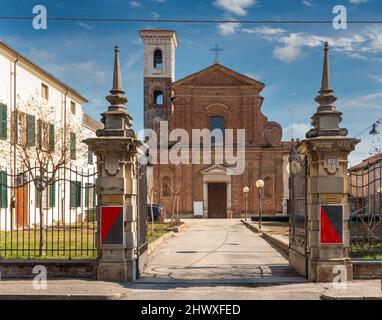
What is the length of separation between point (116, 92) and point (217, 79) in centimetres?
3406

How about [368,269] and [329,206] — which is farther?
[368,269]

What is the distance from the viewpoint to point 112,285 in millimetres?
10289

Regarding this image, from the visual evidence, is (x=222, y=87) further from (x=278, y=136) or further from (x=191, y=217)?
(x=191, y=217)

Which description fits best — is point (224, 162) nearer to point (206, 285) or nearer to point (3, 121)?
point (3, 121)

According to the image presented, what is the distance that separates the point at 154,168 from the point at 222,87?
364 inches

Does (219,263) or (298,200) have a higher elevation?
(298,200)

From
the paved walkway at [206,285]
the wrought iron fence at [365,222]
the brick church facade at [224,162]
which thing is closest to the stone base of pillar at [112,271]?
the paved walkway at [206,285]

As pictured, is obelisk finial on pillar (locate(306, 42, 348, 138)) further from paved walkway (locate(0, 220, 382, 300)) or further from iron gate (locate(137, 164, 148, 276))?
iron gate (locate(137, 164, 148, 276))

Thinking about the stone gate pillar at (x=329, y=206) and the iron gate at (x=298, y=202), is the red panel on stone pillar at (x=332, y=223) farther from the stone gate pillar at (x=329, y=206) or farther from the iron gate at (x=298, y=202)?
the iron gate at (x=298, y=202)

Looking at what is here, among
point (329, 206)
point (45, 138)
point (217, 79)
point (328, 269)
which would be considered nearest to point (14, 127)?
point (45, 138)

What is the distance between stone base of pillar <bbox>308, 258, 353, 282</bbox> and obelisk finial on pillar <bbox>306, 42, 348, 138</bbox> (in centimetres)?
271

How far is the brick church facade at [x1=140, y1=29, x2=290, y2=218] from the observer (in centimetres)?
4347

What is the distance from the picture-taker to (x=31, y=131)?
22875 mm

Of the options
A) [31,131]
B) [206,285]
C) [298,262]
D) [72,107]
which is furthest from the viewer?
[72,107]
